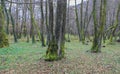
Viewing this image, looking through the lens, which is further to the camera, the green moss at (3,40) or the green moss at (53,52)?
the green moss at (3,40)

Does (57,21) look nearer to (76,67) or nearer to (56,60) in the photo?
(56,60)

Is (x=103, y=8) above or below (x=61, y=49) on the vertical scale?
above

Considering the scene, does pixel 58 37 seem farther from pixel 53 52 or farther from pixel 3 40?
pixel 3 40

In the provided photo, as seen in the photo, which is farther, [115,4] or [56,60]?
[115,4]

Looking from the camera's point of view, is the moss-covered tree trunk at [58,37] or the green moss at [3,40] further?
the green moss at [3,40]

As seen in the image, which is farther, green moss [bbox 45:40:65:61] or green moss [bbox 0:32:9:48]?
green moss [bbox 0:32:9:48]

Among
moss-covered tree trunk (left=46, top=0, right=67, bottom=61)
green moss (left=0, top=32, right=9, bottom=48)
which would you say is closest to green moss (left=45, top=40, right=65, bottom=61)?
moss-covered tree trunk (left=46, top=0, right=67, bottom=61)

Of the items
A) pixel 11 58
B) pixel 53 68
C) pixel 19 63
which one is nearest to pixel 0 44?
pixel 11 58

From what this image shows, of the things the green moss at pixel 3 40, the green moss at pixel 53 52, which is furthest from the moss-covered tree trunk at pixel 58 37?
the green moss at pixel 3 40

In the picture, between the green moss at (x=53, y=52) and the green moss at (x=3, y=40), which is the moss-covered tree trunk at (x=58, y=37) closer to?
the green moss at (x=53, y=52)

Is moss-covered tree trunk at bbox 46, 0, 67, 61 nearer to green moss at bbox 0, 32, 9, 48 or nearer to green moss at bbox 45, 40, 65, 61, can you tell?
green moss at bbox 45, 40, 65, 61

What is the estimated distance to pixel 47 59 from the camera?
11.8 m

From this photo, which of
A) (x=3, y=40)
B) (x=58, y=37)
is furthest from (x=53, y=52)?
(x=3, y=40)

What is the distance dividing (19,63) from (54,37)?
2281 millimetres
